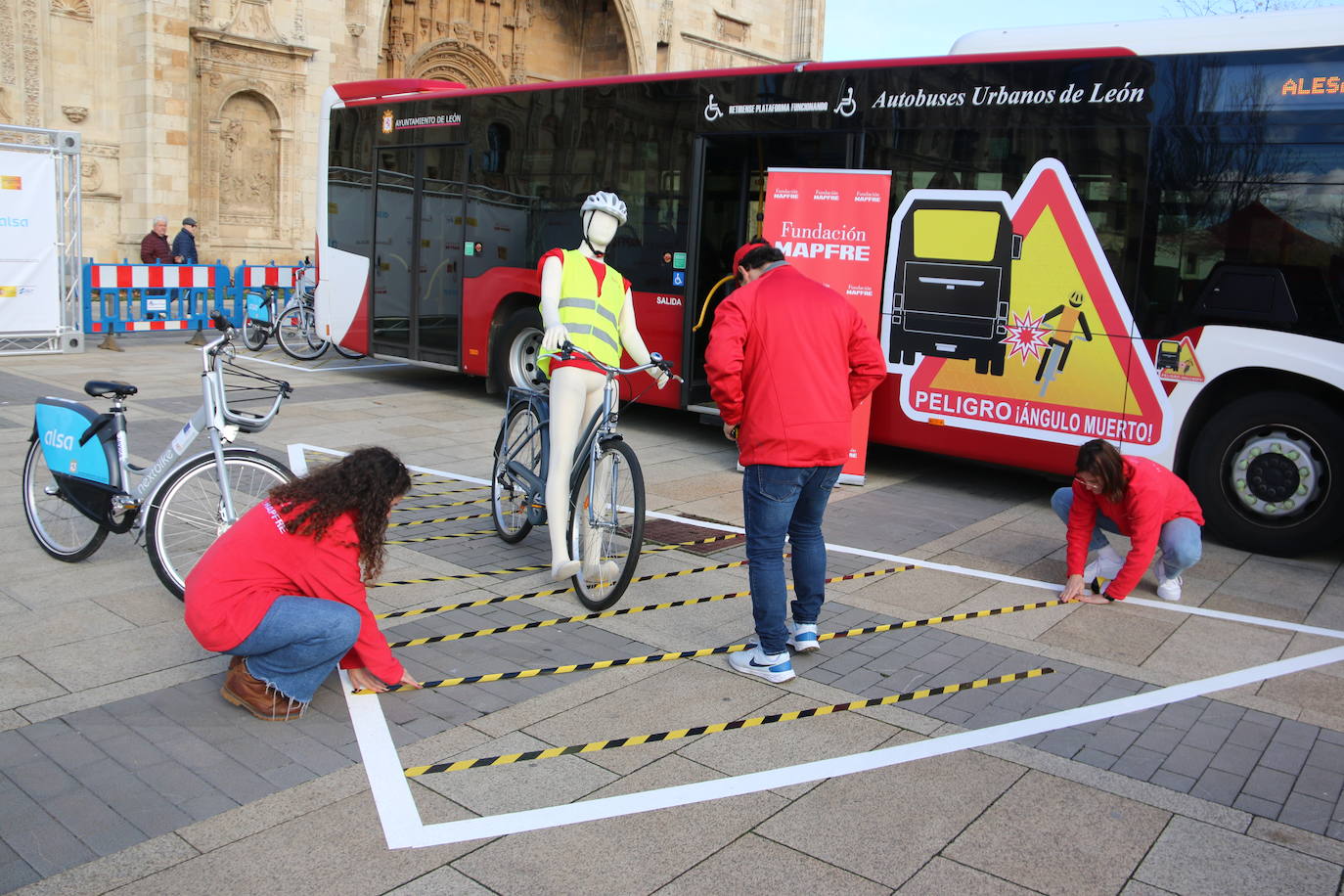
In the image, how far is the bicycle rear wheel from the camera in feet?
21.0

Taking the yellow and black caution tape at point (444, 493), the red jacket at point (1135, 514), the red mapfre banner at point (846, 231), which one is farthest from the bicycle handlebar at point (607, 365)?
the red mapfre banner at point (846, 231)

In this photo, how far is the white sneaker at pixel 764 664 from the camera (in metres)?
4.75

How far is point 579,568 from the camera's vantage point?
18.5ft

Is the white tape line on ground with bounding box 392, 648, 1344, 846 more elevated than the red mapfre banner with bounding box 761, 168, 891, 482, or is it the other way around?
the red mapfre banner with bounding box 761, 168, 891, 482

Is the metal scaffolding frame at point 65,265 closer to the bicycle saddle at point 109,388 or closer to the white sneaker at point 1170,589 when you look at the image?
the bicycle saddle at point 109,388

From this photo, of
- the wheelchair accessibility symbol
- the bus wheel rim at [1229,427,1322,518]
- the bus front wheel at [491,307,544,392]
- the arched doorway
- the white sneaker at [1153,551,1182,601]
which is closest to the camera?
the white sneaker at [1153,551,1182,601]

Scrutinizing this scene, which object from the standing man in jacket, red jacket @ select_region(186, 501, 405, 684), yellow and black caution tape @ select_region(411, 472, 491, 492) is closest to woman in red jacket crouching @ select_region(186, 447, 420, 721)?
red jacket @ select_region(186, 501, 405, 684)

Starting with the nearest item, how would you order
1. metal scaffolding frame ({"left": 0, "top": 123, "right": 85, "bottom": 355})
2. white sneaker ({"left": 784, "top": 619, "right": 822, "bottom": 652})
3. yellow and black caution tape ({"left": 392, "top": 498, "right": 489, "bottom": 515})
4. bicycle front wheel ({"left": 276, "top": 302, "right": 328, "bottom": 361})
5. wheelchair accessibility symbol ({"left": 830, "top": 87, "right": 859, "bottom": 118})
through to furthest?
1. white sneaker ({"left": 784, "top": 619, "right": 822, "bottom": 652})
2. yellow and black caution tape ({"left": 392, "top": 498, "right": 489, "bottom": 515})
3. wheelchair accessibility symbol ({"left": 830, "top": 87, "right": 859, "bottom": 118})
4. metal scaffolding frame ({"left": 0, "top": 123, "right": 85, "bottom": 355})
5. bicycle front wheel ({"left": 276, "top": 302, "right": 328, "bottom": 361})

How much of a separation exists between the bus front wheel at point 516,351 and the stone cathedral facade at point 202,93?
35.0 feet

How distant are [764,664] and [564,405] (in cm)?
173

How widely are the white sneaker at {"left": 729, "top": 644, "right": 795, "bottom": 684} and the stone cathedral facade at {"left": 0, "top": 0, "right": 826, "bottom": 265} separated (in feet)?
57.2

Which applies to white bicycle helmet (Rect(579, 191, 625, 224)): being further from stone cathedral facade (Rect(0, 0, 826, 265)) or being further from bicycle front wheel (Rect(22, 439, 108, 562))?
stone cathedral facade (Rect(0, 0, 826, 265))

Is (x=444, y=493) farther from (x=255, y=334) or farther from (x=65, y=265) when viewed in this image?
(x=255, y=334)

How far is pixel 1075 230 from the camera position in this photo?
7.81m
